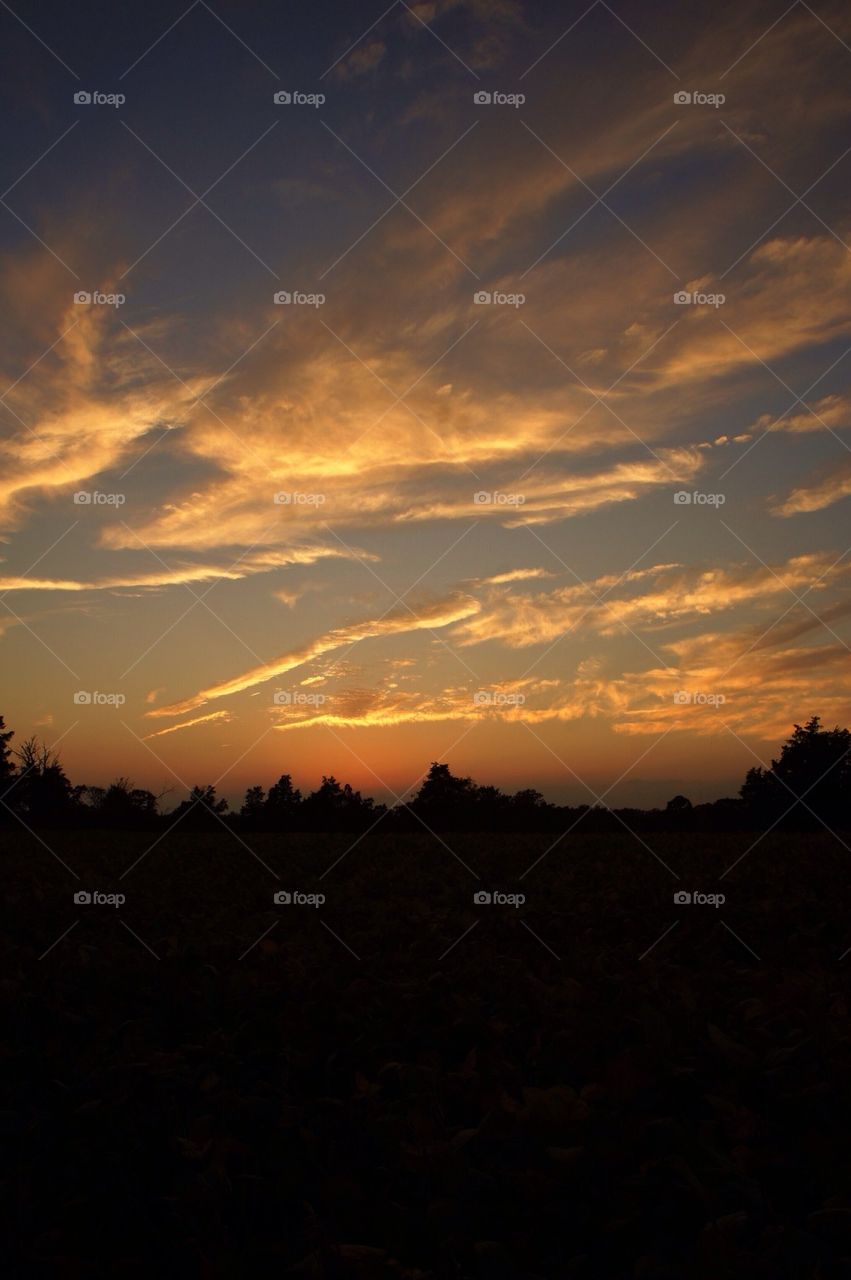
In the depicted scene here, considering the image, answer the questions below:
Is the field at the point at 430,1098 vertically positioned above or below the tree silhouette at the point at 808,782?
below

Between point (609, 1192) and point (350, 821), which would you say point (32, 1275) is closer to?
point (609, 1192)

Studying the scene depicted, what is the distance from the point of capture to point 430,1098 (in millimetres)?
3375

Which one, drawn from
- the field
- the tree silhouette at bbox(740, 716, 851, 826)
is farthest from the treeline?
the field

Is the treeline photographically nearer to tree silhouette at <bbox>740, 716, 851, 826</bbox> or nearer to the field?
tree silhouette at <bbox>740, 716, 851, 826</bbox>

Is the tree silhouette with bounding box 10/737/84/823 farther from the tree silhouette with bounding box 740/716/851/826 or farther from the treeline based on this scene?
the tree silhouette with bounding box 740/716/851/826

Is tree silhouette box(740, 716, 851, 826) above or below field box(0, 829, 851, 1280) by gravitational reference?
above

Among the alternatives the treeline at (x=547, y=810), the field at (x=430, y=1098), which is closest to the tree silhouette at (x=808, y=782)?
the treeline at (x=547, y=810)

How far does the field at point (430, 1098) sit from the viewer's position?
2832 mm

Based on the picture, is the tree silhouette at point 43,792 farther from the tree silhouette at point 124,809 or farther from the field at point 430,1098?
the field at point 430,1098

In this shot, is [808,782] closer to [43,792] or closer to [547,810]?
[547,810]

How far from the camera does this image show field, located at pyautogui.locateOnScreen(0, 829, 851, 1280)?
2.83 m

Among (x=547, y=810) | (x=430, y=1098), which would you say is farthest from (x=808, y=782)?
(x=430, y=1098)

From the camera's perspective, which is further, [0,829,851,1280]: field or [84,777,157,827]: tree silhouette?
[84,777,157,827]: tree silhouette

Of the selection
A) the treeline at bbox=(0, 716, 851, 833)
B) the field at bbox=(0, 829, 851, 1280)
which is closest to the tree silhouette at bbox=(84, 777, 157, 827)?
the treeline at bbox=(0, 716, 851, 833)
